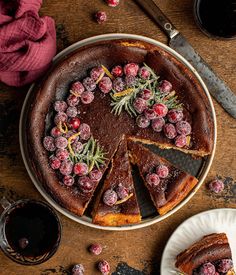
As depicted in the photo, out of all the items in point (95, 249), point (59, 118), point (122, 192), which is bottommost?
point (95, 249)

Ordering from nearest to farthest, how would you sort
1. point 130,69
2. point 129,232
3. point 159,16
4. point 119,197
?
point 130,69, point 119,197, point 159,16, point 129,232

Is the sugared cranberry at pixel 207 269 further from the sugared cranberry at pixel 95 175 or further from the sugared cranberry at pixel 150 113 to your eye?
the sugared cranberry at pixel 150 113

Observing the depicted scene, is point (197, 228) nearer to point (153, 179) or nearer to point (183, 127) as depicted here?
point (153, 179)

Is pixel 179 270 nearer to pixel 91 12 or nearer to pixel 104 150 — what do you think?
pixel 104 150

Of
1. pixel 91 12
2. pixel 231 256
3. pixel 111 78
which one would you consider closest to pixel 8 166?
pixel 111 78

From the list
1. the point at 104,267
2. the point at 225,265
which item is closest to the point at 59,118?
the point at 104,267

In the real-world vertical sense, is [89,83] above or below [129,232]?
above
